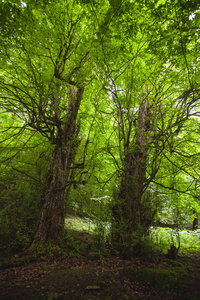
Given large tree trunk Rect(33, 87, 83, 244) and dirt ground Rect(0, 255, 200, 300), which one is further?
large tree trunk Rect(33, 87, 83, 244)

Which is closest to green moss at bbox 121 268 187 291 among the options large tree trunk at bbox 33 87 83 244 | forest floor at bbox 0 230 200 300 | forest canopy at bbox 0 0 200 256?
forest floor at bbox 0 230 200 300

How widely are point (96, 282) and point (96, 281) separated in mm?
38

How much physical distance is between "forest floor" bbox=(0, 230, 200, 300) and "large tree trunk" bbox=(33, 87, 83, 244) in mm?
656

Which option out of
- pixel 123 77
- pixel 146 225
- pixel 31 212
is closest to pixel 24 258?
pixel 31 212

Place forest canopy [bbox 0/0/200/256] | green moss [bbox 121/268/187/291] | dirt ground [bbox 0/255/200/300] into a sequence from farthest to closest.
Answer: forest canopy [bbox 0/0/200/256] < green moss [bbox 121/268/187/291] < dirt ground [bbox 0/255/200/300]

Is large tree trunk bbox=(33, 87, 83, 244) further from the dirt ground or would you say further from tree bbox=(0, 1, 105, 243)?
the dirt ground

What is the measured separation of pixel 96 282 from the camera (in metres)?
2.55

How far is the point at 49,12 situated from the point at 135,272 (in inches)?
231

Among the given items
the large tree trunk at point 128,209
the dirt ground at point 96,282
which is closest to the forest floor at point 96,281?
the dirt ground at point 96,282

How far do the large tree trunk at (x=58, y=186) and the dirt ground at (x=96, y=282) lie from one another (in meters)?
0.70

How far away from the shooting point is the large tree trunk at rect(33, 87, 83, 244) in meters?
4.02

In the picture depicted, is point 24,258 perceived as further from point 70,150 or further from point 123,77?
point 123,77

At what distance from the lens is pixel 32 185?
4.59 meters

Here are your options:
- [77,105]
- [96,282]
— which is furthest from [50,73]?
[96,282]
